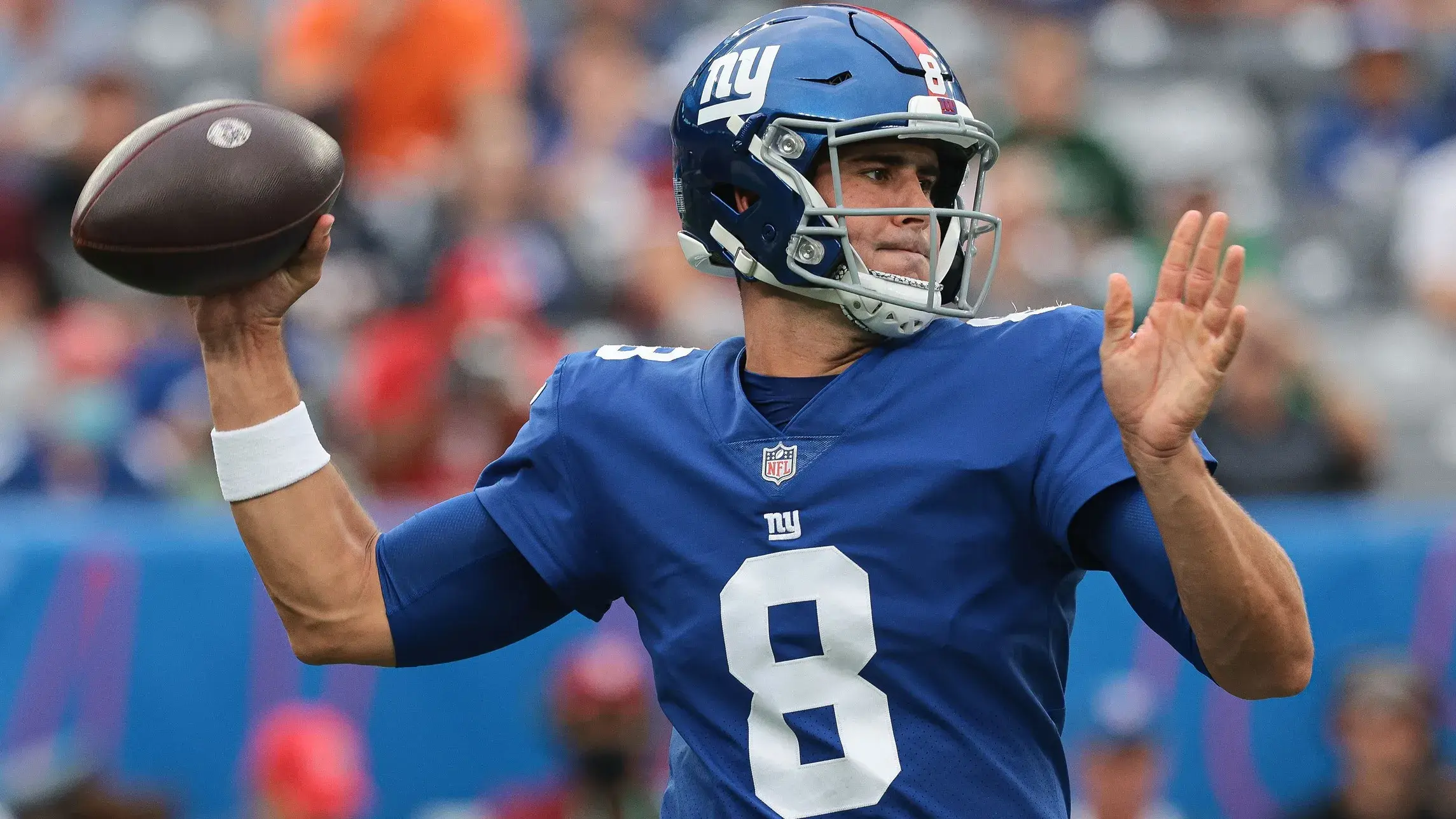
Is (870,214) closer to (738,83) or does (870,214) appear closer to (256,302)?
(738,83)

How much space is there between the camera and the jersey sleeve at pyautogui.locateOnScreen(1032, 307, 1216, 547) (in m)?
2.25

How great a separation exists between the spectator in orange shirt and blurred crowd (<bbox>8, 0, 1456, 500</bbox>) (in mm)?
13

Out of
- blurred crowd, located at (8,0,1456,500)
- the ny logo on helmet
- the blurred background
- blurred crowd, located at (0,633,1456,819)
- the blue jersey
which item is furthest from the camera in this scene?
blurred crowd, located at (8,0,1456,500)

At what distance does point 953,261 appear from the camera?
263 cm

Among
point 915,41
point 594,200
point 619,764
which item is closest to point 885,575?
point 915,41

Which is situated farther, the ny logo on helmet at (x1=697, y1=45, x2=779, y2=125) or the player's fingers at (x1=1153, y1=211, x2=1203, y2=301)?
the ny logo on helmet at (x1=697, y1=45, x2=779, y2=125)

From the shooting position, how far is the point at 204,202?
2525 mm

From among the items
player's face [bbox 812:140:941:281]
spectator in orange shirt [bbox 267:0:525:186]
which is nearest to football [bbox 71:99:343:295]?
player's face [bbox 812:140:941:281]

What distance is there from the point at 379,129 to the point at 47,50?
2019 mm

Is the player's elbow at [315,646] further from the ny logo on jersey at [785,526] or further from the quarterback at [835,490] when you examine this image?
the ny logo on jersey at [785,526]

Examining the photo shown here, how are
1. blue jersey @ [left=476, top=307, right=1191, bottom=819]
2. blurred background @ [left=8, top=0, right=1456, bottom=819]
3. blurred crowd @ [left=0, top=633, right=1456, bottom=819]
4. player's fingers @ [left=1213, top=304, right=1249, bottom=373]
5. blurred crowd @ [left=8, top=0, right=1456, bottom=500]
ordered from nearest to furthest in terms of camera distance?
player's fingers @ [left=1213, top=304, right=1249, bottom=373] → blue jersey @ [left=476, top=307, right=1191, bottom=819] → blurred crowd @ [left=0, top=633, right=1456, bottom=819] → blurred background @ [left=8, top=0, right=1456, bottom=819] → blurred crowd @ [left=8, top=0, right=1456, bottom=500]

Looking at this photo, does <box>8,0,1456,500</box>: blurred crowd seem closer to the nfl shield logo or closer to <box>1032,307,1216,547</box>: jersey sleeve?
the nfl shield logo

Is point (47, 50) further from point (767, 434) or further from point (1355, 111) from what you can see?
point (767, 434)

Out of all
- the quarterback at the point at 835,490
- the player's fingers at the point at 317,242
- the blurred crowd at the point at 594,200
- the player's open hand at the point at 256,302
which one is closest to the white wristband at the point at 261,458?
the quarterback at the point at 835,490
